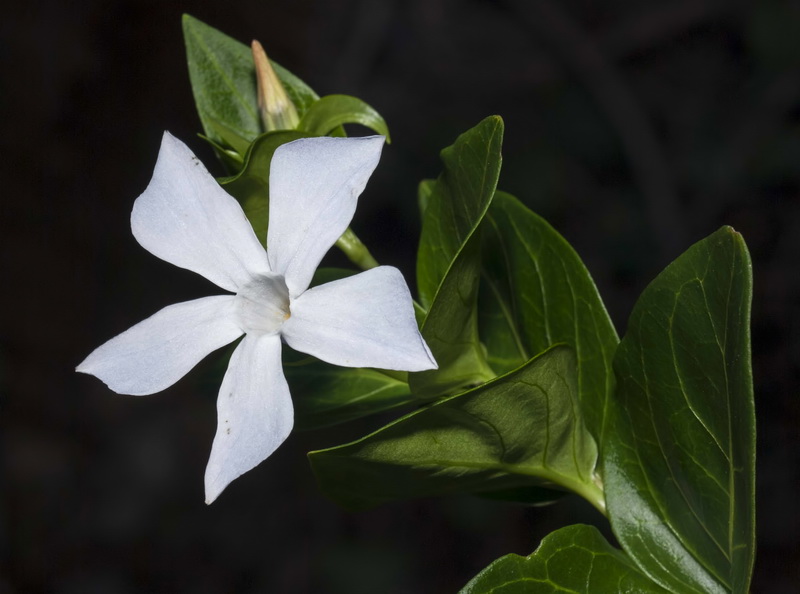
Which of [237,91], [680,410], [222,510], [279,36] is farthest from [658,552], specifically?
[279,36]

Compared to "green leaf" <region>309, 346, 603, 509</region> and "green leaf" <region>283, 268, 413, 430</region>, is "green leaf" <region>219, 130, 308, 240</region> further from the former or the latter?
"green leaf" <region>309, 346, 603, 509</region>

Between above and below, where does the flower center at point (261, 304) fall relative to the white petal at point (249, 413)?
above

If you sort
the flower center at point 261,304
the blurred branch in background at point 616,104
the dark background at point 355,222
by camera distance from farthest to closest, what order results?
the dark background at point 355,222
the blurred branch in background at point 616,104
the flower center at point 261,304

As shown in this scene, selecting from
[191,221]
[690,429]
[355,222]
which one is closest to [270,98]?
[191,221]

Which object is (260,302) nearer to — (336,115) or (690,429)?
(336,115)

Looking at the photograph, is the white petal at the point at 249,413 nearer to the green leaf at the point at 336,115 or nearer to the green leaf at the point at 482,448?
the green leaf at the point at 482,448

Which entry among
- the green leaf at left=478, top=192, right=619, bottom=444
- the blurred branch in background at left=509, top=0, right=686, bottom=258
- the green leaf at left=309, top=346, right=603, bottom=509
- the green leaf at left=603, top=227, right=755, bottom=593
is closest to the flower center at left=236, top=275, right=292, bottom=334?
the green leaf at left=309, top=346, right=603, bottom=509

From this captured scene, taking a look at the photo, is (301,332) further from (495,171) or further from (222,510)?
(222,510)

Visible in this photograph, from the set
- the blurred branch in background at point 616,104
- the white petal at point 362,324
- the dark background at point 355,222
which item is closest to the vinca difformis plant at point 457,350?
the white petal at point 362,324

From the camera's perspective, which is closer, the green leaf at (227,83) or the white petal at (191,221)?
the white petal at (191,221)
